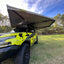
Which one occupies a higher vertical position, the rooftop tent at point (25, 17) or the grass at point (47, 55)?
the rooftop tent at point (25, 17)

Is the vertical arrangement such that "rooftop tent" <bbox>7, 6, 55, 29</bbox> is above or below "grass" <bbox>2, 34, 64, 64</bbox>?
above

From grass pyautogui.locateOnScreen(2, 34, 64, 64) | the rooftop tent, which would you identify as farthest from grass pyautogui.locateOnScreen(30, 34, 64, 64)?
the rooftop tent

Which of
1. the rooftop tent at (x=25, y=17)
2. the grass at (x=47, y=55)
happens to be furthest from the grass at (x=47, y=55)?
the rooftop tent at (x=25, y=17)

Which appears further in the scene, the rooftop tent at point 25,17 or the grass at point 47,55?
the rooftop tent at point 25,17

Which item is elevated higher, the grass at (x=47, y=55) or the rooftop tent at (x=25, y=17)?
the rooftop tent at (x=25, y=17)

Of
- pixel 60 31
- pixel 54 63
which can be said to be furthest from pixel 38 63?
pixel 60 31

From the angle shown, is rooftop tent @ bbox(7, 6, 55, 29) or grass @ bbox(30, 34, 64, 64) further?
rooftop tent @ bbox(7, 6, 55, 29)

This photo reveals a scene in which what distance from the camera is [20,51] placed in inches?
52.2

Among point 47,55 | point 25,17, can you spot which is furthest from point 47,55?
point 25,17

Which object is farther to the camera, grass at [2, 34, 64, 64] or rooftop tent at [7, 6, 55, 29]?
rooftop tent at [7, 6, 55, 29]

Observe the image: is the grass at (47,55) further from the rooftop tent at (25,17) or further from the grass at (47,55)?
the rooftop tent at (25,17)

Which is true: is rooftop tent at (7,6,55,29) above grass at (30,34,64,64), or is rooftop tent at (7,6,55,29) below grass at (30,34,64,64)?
→ above

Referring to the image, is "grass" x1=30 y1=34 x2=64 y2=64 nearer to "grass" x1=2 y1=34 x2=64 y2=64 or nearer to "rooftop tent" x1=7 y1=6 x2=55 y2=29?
"grass" x1=2 y1=34 x2=64 y2=64

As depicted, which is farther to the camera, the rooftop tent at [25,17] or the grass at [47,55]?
the rooftop tent at [25,17]
